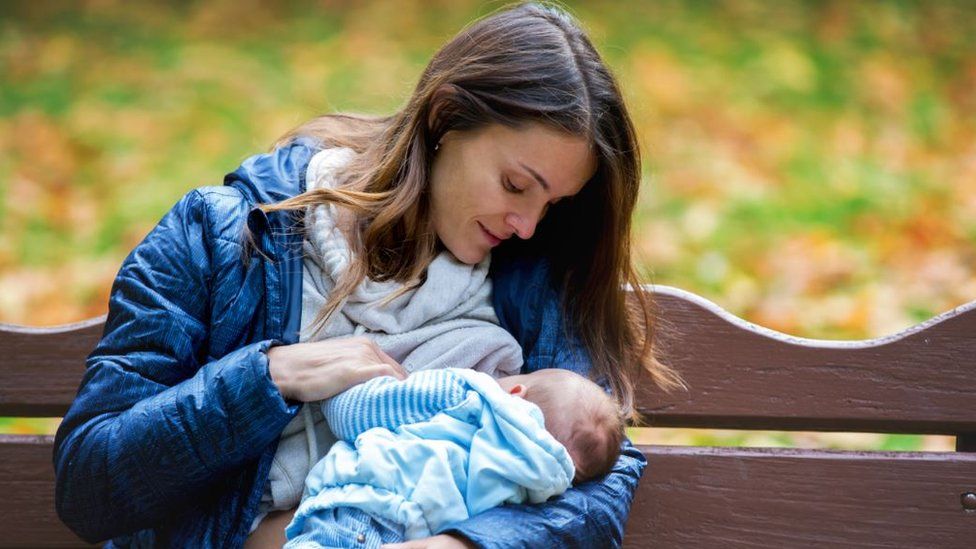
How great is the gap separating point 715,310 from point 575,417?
57 centimetres

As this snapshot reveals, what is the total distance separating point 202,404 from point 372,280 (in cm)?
40

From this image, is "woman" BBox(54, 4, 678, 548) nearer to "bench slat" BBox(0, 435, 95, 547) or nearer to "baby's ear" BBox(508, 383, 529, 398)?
"baby's ear" BBox(508, 383, 529, 398)

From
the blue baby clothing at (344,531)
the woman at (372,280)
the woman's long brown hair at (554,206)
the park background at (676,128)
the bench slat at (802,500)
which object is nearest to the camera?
the blue baby clothing at (344,531)

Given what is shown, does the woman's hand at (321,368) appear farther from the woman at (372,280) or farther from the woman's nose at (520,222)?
the woman's nose at (520,222)

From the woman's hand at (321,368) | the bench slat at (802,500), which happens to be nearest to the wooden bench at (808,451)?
the bench slat at (802,500)

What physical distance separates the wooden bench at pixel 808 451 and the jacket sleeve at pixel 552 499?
23 cm

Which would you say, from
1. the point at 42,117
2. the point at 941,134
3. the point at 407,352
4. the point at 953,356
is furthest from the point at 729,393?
the point at 42,117

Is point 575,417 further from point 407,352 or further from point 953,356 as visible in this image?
point 953,356

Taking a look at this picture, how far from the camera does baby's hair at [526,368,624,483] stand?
1832 mm

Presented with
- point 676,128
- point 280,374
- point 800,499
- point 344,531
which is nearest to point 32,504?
point 280,374

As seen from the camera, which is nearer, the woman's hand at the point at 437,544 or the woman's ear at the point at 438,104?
the woman's hand at the point at 437,544

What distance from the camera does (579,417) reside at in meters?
1.83

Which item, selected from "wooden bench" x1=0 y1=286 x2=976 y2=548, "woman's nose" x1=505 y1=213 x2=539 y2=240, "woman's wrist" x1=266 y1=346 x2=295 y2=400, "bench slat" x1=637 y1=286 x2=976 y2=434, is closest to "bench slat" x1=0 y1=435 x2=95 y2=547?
"wooden bench" x1=0 y1=286 x2=976 y2=548

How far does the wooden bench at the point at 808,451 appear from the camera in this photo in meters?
2.22
